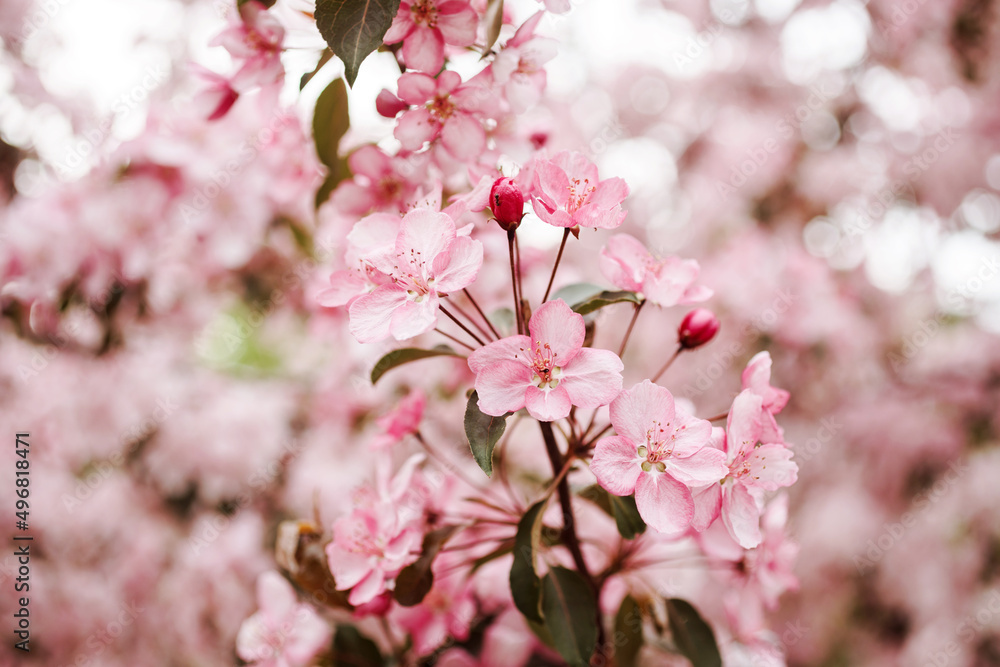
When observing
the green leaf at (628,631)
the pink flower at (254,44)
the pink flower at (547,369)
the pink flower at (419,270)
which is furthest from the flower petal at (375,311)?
the green leaf at (628,631)

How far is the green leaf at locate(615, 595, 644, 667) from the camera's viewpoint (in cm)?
89

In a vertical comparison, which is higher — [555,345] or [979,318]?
[555,345]

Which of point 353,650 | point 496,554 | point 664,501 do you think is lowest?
point 353,650

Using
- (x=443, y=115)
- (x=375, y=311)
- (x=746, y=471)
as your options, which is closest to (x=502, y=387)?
(x=375, y=311)

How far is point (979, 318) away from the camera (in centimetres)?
246

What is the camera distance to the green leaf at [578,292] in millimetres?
725

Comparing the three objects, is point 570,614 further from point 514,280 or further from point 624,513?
point 514,280

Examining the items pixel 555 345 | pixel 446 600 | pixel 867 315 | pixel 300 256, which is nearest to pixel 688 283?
pixel 555 345

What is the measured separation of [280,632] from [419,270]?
0.62 metres

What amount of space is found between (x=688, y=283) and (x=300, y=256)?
1.52 meters

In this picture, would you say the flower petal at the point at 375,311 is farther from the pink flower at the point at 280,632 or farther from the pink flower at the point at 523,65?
the pink flower at the point at 280,632

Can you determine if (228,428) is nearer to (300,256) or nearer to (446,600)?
(300,256)

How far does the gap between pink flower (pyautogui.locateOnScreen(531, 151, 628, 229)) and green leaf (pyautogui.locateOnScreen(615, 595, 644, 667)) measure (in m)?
0.57

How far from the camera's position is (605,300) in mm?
660
